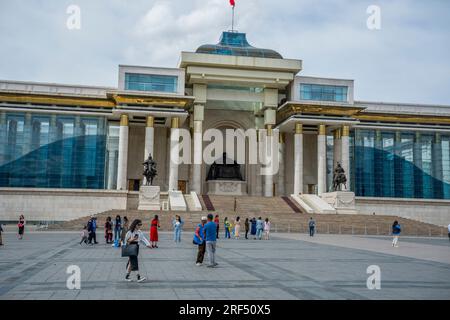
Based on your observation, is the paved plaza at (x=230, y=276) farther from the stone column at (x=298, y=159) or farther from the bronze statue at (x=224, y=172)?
the bronze statue at (x=224, y=172)

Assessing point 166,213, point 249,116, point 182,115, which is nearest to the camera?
point 166,213

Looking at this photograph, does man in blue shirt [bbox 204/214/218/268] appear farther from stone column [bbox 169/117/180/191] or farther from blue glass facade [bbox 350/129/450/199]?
blue glass facade [bbox 350/129/450/199]

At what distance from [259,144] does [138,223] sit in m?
46.3

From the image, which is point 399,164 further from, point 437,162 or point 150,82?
point 150,82

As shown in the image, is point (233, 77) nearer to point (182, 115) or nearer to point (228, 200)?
point (182, 115)

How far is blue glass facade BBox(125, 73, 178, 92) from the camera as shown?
50781 mm

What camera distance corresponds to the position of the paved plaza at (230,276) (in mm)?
9281

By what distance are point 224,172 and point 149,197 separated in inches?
513

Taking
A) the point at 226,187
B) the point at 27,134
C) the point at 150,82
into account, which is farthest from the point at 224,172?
the point at 27,134

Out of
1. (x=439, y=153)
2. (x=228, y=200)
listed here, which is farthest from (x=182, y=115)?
(x=439, y=153)

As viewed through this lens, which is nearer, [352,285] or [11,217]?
[352,285]

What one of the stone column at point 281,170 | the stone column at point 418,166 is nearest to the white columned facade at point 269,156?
the stone column at point 281,170

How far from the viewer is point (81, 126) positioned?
2100 inches

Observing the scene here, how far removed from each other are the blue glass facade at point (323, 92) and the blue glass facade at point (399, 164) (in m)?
6.21
